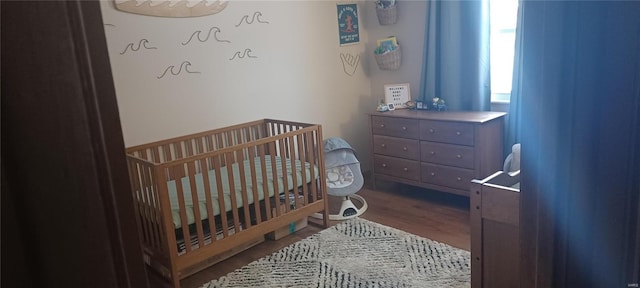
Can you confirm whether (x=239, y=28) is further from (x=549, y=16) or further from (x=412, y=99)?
(x=549, y=16)

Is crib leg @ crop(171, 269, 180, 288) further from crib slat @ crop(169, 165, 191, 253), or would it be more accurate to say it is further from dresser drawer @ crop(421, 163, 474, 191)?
dresser drawer @ crop(421, 163, 474, 191)

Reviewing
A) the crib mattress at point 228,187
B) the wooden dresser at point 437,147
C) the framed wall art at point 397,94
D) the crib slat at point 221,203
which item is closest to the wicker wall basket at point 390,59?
the framed wall art at point 397,94

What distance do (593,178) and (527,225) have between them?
15 centimetres

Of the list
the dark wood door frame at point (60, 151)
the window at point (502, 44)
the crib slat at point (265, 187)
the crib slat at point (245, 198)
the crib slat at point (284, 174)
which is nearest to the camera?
the dark wood door frame at point (60, 151)

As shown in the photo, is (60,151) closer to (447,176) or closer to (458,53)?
(447,176)

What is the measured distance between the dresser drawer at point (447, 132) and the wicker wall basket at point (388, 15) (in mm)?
1023

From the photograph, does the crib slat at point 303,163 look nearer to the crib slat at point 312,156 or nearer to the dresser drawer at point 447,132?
the crib slat at point 312,156

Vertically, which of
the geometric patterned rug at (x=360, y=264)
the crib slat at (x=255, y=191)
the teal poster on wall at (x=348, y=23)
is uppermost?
the teal poster on wall at (x=348, y=23)

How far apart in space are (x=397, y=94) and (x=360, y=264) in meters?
1.77

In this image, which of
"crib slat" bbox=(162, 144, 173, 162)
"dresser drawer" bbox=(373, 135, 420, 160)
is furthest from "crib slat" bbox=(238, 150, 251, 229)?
"dresser drawer" bbox=(373, 135, 420, 160)

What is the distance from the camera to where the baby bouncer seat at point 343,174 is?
3512 mm

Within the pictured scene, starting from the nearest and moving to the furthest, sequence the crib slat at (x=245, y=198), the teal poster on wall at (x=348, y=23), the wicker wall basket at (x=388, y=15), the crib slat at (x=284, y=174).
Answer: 1. the crib slat at (x=245, y=198)
2. the crib slat at (x=284, y=174)
3. the wicker wall basket at (x=388, y=15)
4. the teal poster on wall at (x=348, y=23)

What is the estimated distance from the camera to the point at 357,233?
3176mm

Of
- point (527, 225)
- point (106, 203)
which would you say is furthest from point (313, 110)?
point (106, 203)
